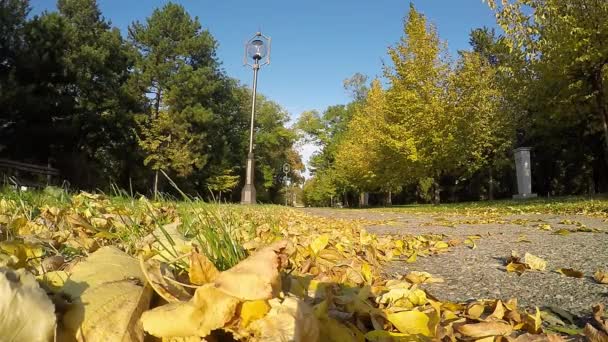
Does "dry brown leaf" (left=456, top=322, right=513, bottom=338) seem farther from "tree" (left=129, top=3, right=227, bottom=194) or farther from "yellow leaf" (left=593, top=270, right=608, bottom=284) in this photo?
"tree" (left=129, top=3, right=227, bottom=194)

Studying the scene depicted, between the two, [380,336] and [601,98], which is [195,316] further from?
[601,98]

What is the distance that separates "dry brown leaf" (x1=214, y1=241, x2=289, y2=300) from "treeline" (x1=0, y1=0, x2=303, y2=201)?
22.6m

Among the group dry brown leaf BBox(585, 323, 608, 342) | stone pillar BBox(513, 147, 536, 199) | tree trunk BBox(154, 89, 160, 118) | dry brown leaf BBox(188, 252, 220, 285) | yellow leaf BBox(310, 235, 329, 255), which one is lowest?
dry brown leaf BBox(585, 323, 608, 342)

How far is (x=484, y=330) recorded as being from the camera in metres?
1.20

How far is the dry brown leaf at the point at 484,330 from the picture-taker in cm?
118

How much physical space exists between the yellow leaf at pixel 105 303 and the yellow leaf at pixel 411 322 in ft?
1.93

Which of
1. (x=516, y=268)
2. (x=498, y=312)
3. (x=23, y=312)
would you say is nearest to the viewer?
(x=23, y=312)

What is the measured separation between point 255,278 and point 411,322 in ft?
1.74

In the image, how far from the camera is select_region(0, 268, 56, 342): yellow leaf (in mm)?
604

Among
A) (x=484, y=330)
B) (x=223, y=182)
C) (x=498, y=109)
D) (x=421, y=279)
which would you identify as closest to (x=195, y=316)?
(x=484, y=330)

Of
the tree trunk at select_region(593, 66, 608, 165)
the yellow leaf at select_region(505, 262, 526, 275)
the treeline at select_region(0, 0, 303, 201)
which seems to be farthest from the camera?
the treeline at select_region(0, 0, 303, 201)

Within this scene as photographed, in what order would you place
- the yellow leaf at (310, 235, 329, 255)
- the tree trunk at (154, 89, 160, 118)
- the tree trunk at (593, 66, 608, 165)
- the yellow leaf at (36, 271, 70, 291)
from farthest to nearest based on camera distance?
the tree trunk at (154, 89, 160, 118)
the tree trunk at (593, 66, 608, 165)
the yellow leaf at (310, 235, 329, 255)
the yellow leaf at (36, 271, 70, 291)

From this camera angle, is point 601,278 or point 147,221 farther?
point 147,221

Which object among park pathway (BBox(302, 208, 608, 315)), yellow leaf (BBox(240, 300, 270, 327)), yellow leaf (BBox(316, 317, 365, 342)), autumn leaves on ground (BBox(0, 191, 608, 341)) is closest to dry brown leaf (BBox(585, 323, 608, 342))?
autumn leaves on ground (BBox(0, 191, 608, 341))
